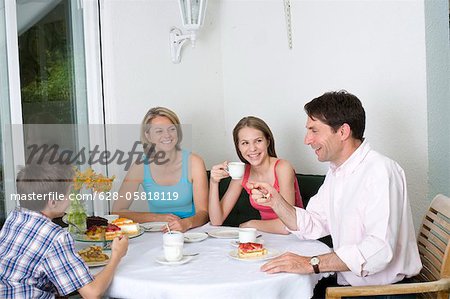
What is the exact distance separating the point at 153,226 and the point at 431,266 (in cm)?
103

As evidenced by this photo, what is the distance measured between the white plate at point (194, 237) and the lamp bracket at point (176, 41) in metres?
1.47

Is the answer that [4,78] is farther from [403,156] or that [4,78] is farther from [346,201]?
[403,156]

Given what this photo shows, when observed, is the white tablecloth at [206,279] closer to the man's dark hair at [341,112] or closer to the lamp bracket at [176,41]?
the man's dark hair at [341,112]

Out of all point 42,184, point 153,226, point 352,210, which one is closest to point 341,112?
point 352,210

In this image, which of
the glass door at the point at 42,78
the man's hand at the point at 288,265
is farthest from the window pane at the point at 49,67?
the man's hand at the point at 288,265

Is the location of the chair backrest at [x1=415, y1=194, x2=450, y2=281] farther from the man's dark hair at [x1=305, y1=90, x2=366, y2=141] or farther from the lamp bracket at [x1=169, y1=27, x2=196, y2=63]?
the lamp bracket at [x1=169, y1=27, x2=196, y2=63]

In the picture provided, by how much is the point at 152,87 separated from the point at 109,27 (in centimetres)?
41

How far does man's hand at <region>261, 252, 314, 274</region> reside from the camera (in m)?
1.58

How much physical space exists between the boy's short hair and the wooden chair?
0.85 meters

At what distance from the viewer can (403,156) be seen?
98.3 inches

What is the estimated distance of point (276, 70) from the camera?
3.24 meters

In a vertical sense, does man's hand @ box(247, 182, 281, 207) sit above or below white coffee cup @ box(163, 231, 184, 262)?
above

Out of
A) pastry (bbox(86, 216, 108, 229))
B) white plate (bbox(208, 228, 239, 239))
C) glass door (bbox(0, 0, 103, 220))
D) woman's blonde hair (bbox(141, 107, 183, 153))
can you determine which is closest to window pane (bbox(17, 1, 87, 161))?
glass door (bbox(0, 0, 103, 220))

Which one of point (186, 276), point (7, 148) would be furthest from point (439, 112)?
point (7, 148)
